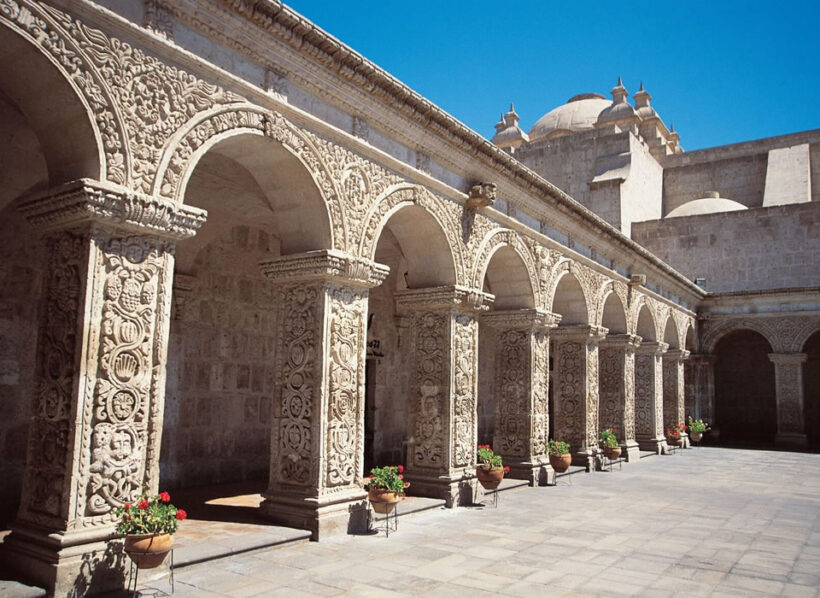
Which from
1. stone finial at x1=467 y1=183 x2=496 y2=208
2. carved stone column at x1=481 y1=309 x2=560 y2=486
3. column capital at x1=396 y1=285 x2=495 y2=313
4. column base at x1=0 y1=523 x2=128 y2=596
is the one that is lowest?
column base at x1=0 y1=523 x2=128 y2=596

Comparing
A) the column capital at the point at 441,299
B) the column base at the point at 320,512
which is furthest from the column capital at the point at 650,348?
the column base at the point at 320,512

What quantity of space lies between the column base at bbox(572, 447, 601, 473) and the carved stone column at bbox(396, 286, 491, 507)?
4.65m

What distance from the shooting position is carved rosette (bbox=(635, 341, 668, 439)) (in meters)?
17.2

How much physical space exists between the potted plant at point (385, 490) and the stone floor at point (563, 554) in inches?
12.5

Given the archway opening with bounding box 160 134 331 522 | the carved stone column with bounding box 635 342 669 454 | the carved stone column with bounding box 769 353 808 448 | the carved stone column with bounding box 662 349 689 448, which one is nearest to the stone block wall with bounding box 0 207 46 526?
the archway opening with bounding box 160 134 331 522

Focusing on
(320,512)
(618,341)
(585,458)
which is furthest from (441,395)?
(618,341)

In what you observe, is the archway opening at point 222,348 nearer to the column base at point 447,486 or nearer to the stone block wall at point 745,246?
the column base at point 447,486

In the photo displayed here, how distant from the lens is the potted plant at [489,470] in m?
9.04

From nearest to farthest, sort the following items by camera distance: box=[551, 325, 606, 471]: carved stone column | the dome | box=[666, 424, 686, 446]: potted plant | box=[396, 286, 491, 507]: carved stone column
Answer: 1. box=[396, 286, 491, 507]: carved stone column
2. box=[551, 325, 606, 471]: carved stone column
3. box=[666, 424, 686, 446]: potted plant
4. the dome

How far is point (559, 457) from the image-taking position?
11.4 metres

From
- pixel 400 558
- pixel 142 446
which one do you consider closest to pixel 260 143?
pixel 142 446

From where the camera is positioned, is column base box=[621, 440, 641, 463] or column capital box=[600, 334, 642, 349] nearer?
column base box=[621, 440, 641, 463]

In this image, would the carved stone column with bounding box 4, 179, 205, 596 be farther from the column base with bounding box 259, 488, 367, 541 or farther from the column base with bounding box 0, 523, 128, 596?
the column base with bounding box 259, 488, 367, 541

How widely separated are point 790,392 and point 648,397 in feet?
18.0
